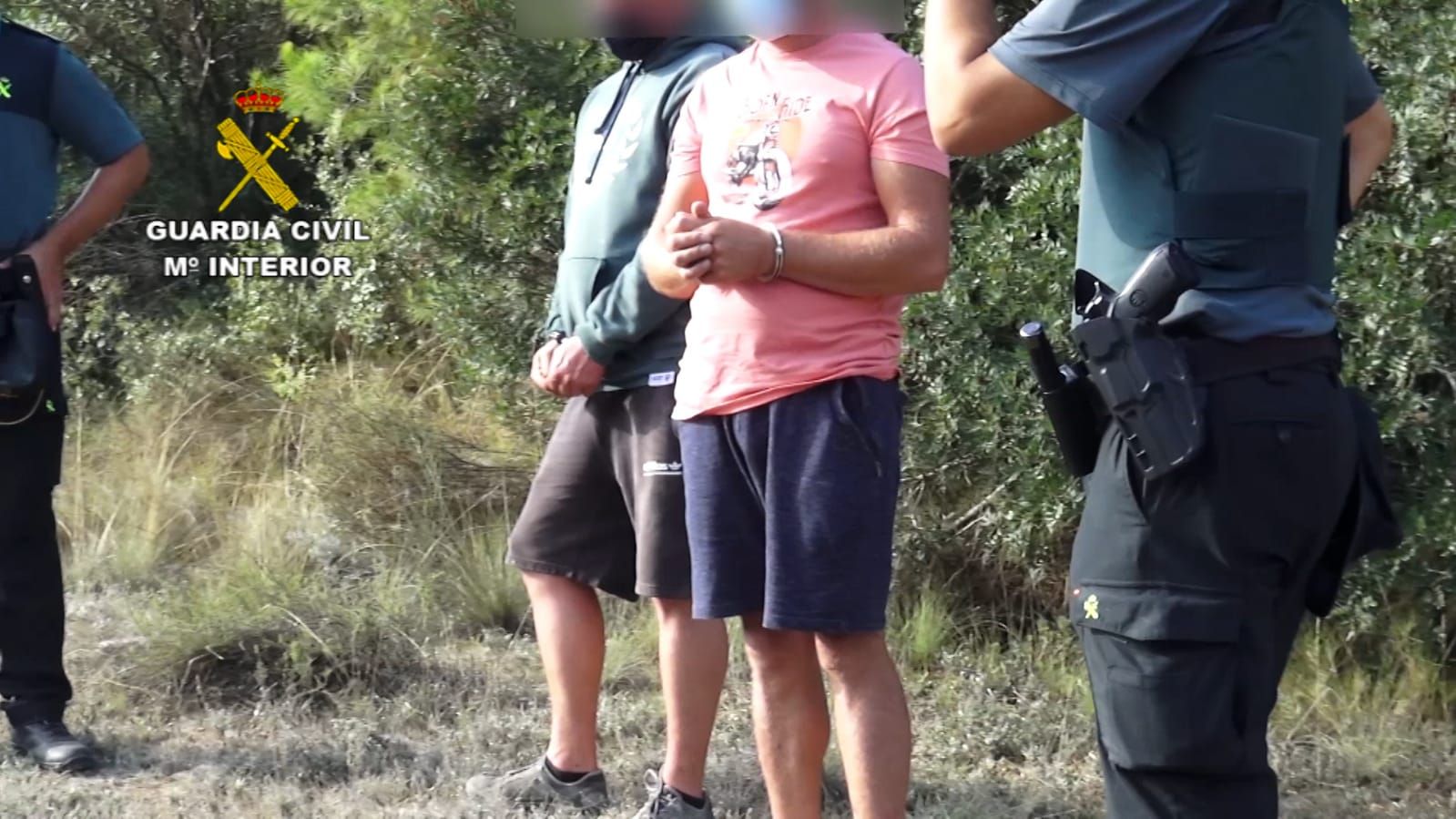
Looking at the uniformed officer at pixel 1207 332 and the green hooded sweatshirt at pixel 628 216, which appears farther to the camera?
the green hooded sweatshirt at pixel 628 216

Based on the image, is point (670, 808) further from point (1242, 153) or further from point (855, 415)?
point (1242, 153)

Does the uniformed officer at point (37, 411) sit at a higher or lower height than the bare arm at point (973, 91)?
lower

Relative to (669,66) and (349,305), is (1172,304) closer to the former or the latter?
(669,66)

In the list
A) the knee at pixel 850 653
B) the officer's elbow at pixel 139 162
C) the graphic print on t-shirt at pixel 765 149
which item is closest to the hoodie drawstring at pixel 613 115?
the graphic print on t-shirt at pixel 765 149

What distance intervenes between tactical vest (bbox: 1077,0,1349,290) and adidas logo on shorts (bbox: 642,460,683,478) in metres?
1.39

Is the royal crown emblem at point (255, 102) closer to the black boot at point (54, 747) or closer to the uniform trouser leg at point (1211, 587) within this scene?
the black boot at point (54, 747)

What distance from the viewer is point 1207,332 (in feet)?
8.24

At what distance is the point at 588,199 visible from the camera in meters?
3.87

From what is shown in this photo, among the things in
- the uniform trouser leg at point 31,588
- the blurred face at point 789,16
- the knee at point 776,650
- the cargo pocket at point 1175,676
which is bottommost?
the uniform trouser leg at point 31,588

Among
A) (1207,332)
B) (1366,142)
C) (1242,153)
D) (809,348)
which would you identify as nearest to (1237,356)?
(1207,332)

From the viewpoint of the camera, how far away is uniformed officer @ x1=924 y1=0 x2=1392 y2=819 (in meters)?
2.46

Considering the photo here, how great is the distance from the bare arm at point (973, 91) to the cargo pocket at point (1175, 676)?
69 centimetres

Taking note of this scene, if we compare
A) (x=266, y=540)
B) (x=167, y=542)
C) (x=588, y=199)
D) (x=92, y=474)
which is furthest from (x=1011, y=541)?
(x=92, y=474)

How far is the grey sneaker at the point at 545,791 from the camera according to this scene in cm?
406
